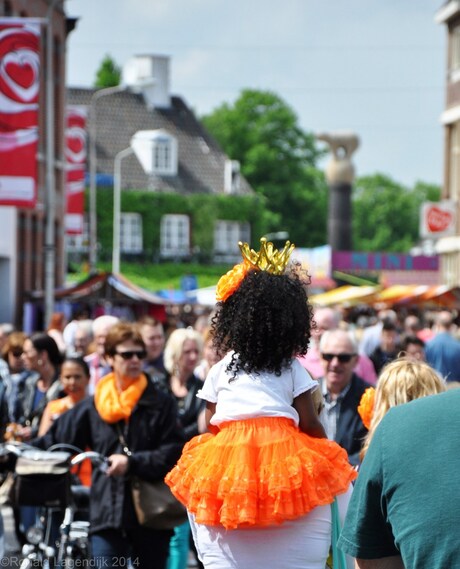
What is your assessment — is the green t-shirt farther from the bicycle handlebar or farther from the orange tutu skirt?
the bicycle handlebar

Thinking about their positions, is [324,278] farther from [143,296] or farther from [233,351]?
[233,351]

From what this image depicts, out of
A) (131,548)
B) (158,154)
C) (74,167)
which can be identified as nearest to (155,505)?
(131,548)

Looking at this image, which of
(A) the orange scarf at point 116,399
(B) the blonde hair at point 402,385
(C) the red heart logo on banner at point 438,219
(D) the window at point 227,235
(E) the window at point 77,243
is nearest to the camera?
(B) the blonde hair at point 402,385

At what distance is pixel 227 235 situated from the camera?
7119 centimetres

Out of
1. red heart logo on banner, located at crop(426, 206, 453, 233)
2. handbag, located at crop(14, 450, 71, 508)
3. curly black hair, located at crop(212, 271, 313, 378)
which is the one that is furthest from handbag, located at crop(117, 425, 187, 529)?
red heart logo on banner, located at crop(426, 206, 453, 233)

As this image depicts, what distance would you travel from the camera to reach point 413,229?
127000 mm

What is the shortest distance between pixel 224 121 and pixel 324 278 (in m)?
37.0

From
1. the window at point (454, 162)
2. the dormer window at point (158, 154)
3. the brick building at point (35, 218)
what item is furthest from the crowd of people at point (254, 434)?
the dormer window at point (158, 154)

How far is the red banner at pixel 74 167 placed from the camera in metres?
35.8

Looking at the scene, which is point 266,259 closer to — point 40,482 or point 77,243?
point 40,482

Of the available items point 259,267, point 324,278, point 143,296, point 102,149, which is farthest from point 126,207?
point 259,267

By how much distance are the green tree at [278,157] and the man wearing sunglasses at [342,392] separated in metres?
78.0

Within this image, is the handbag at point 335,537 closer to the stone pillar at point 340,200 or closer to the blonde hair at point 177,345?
the blonde hair at point 177,345

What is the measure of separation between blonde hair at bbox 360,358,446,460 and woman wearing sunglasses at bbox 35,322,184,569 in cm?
166
